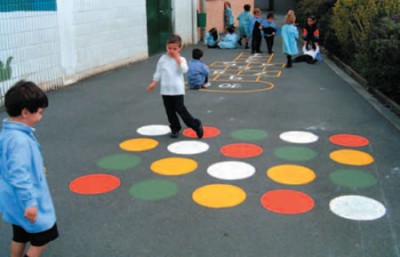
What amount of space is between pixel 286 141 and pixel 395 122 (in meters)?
2.01

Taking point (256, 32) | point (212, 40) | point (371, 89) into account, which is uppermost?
point (256, 32)

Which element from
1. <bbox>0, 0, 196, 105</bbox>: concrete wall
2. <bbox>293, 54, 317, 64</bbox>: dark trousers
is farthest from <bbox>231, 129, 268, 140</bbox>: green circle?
<bbox>293, 54, 317, 64</bbox>: dark trousers

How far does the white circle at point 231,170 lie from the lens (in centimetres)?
481

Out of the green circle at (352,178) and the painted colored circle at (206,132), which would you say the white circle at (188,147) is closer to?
the painted colored circle at (206,132)

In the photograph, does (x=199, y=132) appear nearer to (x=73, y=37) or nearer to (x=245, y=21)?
(x=73, y=37)

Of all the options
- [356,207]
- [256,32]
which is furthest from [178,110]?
[256,32]

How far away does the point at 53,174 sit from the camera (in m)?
4.95

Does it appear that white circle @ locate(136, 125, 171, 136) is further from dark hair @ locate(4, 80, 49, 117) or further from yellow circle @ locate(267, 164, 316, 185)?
dark hair @ locate(4, 80, 49, 117)

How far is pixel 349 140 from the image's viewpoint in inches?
237

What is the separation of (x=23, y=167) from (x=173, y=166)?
107 inches

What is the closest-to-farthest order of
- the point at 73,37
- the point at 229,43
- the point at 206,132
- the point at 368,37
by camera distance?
the point at 206,132 → the point at 368,37 → the point at 73,37 → the point at 229,43

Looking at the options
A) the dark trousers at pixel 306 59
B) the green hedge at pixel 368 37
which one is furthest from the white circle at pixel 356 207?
the dark trousers at pixel 306 59

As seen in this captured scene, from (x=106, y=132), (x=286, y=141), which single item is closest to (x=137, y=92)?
(x=106, y=132)

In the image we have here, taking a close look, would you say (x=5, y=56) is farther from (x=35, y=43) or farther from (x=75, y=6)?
(x=75, y=6)
